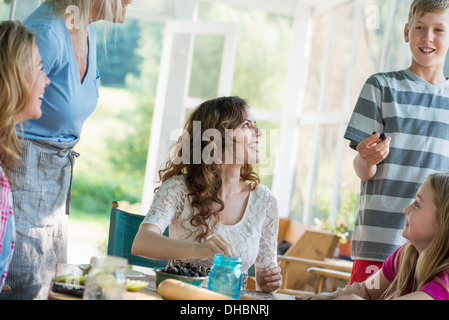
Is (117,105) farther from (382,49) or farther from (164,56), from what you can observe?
(382,49)

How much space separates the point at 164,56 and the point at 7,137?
480cm

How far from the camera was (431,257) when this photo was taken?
4.59 ft

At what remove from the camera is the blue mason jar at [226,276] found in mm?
1382

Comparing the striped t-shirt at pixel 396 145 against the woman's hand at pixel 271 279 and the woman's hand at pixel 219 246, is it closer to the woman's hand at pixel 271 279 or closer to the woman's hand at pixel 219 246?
the woman's hand at pixel 271 279

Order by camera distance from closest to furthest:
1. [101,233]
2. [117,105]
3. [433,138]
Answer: [433,138] → [101,233] → [117,105]

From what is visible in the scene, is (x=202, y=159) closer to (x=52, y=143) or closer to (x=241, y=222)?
(x=241, y=222)

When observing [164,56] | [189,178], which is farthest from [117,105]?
[189,178]

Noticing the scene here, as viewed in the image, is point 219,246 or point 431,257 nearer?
point 431,257

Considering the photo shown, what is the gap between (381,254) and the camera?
6.43 ft

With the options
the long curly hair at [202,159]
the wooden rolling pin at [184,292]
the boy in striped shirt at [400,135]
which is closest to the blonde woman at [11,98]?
the wooden rolling pin at [184,292]

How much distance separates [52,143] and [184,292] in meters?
0.71

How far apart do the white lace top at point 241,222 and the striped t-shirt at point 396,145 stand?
311 millimetres

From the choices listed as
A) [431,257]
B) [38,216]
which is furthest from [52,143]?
[431,257]

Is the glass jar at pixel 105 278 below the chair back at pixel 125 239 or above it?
above
